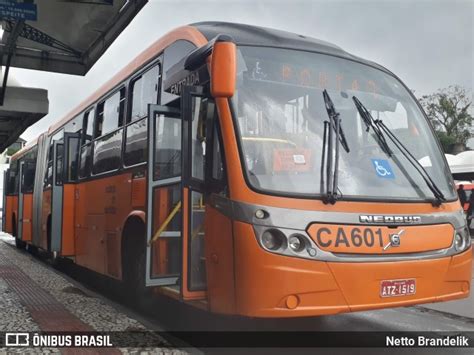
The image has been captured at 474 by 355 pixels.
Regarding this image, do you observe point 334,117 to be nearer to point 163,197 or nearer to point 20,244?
point 163,197

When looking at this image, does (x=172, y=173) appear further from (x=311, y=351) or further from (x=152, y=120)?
(x=311, y=351)

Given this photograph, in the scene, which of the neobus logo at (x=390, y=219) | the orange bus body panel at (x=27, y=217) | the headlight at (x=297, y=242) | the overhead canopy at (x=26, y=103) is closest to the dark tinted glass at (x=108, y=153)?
the headlight at (x=297, y=242)

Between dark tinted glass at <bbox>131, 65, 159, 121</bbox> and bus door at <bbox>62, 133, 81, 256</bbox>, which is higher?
dark tinted glass at <bbox>131, 65, 159, 121</bbox>

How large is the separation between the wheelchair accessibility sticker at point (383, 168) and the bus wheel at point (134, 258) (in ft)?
9.46

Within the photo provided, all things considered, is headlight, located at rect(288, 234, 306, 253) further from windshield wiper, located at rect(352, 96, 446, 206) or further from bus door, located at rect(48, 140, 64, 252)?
Result: bus door, located at rect(48, 140, 64, 252)

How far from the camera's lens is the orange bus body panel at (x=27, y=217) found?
14.2m

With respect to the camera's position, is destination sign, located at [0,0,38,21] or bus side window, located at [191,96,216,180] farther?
destination sign, located at [0,0,38,21]

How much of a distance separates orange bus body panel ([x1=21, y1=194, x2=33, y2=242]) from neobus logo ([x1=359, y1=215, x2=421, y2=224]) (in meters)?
11.2

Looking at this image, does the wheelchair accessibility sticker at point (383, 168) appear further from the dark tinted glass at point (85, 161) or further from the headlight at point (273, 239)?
the dark tinted glass at point (85, 161)

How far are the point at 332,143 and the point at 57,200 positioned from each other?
706cm

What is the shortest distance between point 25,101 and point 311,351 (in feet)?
41.9

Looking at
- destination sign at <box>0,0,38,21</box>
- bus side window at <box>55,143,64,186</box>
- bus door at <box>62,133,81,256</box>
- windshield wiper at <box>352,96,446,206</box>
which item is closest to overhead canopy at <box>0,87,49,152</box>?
bus side window at <box>55,143,64,186</box>

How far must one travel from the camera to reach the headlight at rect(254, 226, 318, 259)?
4488mm

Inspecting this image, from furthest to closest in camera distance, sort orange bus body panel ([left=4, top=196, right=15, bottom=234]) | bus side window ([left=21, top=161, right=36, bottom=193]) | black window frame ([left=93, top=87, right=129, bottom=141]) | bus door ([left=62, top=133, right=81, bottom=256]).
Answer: orange bus body panel ([left=4, top=196, right=15, bottom=234]) < bus side window ([left=21, top=161, right=36, bottom=193]) < bus door ([left=62, top=133, right=81, bottom=256]) < black window frame ([left=93, top=87, right=129, bottom=141])
